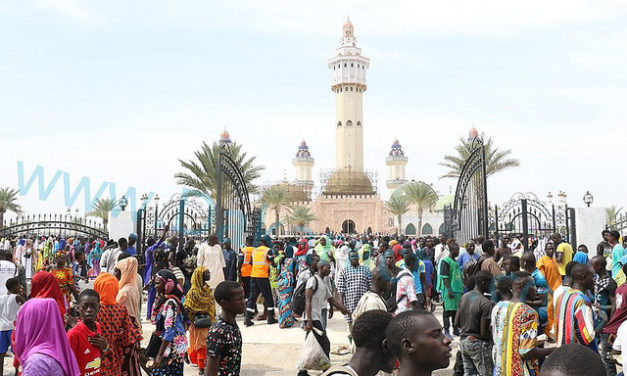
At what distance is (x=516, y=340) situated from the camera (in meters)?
4.30

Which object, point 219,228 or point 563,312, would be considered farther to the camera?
point 219,228

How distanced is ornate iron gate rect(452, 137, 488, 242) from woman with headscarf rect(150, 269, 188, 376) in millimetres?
8530

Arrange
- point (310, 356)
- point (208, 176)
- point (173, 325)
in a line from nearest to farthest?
point (173, 325), point (310, 356), point (208, 176)

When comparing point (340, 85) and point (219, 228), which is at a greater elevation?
point (340, 85)

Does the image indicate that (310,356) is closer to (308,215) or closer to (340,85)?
(308,215)

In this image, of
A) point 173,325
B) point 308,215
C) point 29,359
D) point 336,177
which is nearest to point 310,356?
point 173,325

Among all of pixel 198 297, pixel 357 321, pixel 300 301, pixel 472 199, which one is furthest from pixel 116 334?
pixel 472 199

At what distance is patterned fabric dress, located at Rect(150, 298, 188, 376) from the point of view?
4664 mm

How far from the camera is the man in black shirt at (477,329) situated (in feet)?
16.3

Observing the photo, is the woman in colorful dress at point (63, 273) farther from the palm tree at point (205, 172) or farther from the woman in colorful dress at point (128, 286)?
the palm tree at point (205, 172)

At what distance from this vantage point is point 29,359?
10.2 ft

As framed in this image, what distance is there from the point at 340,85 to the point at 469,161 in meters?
54.6

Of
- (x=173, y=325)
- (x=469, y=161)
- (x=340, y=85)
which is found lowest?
(x=173, y=325)

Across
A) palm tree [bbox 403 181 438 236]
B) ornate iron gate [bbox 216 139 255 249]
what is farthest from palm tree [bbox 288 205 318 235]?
ornate iron gate [bbox 216 139 255 249]
